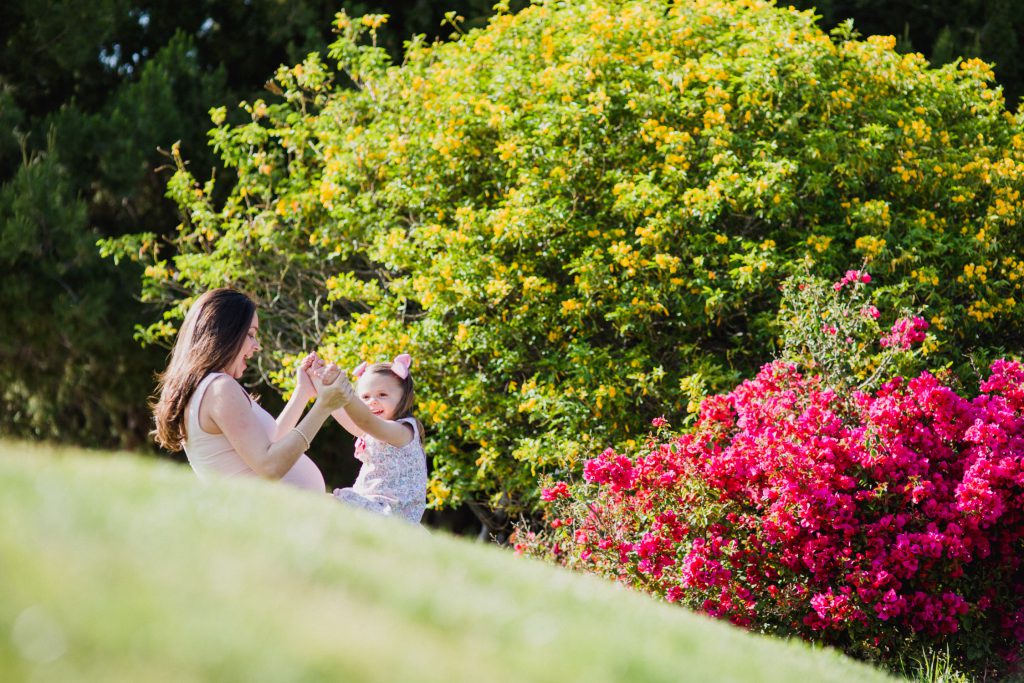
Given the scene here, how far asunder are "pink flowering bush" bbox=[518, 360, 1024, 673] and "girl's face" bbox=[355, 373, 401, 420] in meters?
1.84

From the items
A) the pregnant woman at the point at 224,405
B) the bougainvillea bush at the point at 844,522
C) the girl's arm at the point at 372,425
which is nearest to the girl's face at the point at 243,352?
the pregnant woman at the point at 224,405

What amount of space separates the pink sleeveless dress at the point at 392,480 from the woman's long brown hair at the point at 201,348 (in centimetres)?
88

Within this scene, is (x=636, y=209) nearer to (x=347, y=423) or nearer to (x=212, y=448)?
(x=347, y=423)

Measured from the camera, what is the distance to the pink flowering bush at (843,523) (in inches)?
253

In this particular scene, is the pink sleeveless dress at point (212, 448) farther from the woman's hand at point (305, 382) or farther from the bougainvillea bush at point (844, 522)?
the bougainvillea bush at point (844, 522)

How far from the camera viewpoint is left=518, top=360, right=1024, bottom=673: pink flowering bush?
21.1 ft

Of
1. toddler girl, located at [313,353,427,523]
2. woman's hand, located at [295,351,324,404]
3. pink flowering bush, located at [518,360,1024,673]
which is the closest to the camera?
woman's hand, located at [295,351,324,404]

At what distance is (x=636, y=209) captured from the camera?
28.9 ft

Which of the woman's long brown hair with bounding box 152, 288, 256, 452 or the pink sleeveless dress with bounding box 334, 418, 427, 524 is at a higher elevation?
the woman's long brown hair with bounding box 152, 288, 256, 452

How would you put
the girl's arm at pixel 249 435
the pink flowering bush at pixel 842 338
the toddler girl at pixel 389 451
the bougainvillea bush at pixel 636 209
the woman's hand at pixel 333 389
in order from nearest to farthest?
the girl's arm at pixel 249 435, the woman's hand at pixel 333 389, the toddler girl at pixel 389 451, the pink flowering bush at pixel 842 338, the bougainvillea bush at pixel 636 209

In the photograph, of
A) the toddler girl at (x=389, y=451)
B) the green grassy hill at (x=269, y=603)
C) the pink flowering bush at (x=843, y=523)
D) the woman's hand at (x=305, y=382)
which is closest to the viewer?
the green grassy hill at (x=269, y=603)

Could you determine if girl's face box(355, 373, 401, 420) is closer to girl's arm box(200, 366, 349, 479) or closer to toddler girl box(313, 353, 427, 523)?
toddler girl box(313, 353, 427, 523)

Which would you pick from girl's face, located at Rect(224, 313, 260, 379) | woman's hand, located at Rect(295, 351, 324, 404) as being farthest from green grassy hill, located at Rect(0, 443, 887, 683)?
woman's hand, located at Rect(295, 351, 324, 404)

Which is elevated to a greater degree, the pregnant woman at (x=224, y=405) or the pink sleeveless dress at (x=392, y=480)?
the pregnant woman at (x=224, y=405)
